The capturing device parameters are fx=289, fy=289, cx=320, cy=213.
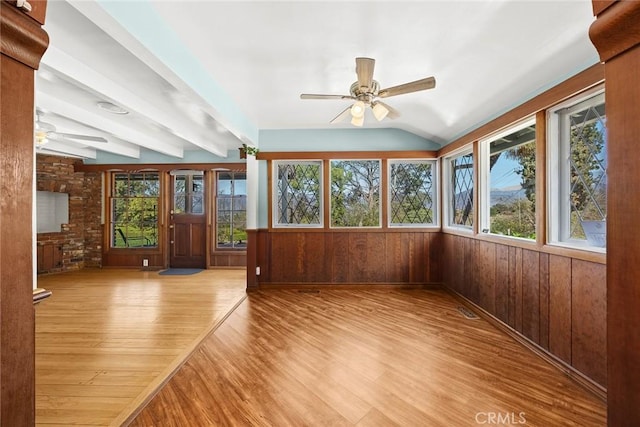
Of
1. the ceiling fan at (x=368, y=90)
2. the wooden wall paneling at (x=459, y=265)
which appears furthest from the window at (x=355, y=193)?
the ceiling fan at (x=368, y=90)

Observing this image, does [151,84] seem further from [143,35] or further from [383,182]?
[383,182]

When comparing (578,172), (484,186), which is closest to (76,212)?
(484,186)

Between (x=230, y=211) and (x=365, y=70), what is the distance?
462 centimetres

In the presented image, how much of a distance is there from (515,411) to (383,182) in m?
3.27

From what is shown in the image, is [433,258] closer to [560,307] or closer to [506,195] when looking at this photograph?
[506,195]

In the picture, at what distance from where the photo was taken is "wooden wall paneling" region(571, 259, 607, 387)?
6.30 feet

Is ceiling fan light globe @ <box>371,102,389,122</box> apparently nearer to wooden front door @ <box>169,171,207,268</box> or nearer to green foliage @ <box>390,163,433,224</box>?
green foliage @ <box>390,163,433,224</box>

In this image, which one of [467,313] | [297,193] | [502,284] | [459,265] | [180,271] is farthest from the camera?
[180,271]

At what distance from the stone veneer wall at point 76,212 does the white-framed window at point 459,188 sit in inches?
270

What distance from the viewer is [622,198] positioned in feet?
2.00

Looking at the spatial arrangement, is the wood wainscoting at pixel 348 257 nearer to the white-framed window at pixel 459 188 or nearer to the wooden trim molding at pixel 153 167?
the white-framed window at pixel 459 188

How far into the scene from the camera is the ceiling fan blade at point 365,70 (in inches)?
83.9

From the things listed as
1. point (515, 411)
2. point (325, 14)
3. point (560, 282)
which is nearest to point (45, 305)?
point (325, 14)

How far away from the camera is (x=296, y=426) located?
169 cm
